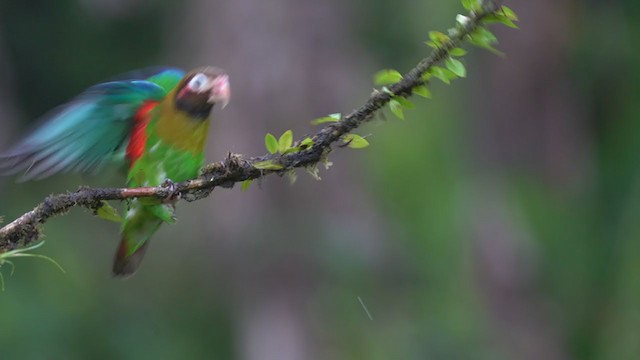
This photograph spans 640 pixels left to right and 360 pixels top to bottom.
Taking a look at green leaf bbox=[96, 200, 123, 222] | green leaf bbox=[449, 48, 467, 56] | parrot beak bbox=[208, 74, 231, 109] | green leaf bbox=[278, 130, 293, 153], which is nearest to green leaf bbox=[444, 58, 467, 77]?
green leaf bbox=[449, 48, 467, 56]

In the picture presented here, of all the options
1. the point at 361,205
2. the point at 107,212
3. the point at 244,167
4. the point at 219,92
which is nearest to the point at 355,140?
the point at 244,167

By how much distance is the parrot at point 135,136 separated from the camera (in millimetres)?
2805

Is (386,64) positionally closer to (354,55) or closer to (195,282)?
(354,55)

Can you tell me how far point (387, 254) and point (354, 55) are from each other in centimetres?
187

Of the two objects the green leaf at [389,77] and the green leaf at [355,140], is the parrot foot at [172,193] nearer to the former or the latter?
the green leaf at [355,140]

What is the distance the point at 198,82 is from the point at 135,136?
0.24 m

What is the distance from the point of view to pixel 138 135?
3.03 meters

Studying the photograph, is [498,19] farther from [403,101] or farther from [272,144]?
[272,144]

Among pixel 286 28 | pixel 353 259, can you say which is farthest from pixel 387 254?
pixel 286 28

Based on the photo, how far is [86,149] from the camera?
9.43ft

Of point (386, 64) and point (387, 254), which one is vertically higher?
point (386, 64)

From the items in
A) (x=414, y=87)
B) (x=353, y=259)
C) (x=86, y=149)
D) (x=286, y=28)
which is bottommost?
(x=414, y=87)

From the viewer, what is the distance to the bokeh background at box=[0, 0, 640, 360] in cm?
823

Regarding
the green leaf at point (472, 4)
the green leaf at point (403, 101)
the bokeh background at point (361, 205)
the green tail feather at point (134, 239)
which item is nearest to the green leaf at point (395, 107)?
the green leaf at point (403, 101)
